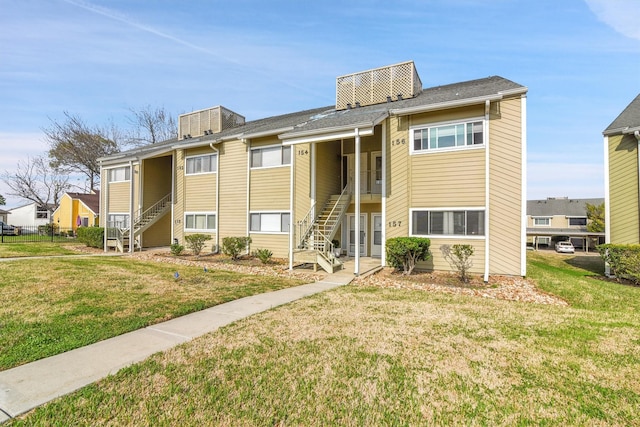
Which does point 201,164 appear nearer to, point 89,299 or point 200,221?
point 200,221

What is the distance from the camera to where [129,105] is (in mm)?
32531

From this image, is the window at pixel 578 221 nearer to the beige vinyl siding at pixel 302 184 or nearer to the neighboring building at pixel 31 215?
the beige vinyl siding at pixel 302 184

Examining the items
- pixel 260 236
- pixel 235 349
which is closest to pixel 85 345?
pixel 235 349

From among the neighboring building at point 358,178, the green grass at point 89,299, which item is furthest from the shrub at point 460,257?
the green grass at point 89,299

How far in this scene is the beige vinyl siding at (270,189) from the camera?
14.1 metres

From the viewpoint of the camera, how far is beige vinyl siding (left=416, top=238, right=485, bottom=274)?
10383 millimetres

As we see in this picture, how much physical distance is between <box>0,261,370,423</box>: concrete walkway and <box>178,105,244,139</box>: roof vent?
1571 cm

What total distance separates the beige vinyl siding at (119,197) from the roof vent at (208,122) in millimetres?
5000

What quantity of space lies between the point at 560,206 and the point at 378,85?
141 feet

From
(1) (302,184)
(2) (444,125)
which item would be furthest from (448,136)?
(1) (302,184)

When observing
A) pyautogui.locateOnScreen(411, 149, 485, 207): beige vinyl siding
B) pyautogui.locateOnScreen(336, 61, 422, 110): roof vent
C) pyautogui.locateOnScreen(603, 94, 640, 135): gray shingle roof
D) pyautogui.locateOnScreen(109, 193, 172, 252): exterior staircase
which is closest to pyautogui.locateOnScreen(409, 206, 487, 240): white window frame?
pyautogui.locateOnScreen(411, 149, 485, 207): beige vinyl siding

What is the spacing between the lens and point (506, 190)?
10094mm

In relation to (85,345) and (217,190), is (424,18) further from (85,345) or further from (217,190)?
(85,345)

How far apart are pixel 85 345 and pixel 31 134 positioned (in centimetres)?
4134
